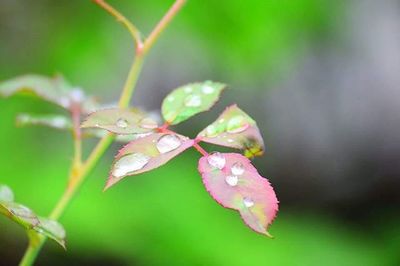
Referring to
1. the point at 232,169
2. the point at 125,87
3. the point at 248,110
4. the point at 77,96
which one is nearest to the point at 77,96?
the point at 77,96

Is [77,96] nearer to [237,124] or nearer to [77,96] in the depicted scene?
[77,96]

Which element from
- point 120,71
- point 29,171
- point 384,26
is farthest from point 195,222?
point 384,26

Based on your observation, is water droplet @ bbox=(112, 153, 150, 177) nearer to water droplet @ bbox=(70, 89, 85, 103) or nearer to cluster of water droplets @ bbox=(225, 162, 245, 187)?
cluster of water droplets @ bbox=(225, 162, 245, 187)

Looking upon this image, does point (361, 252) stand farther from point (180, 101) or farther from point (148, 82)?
point (180, 101)

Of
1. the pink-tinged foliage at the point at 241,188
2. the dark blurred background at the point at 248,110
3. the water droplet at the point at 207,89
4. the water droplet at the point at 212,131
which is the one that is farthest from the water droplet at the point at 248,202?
the dark blurred background at the point at 248,110

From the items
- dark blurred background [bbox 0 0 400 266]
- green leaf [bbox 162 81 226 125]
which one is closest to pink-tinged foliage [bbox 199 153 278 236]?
green leaf [bbox 162 81 226 125]
